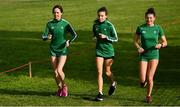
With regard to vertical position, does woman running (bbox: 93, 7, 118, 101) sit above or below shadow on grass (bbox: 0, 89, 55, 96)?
above

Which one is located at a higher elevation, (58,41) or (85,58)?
(58,41)

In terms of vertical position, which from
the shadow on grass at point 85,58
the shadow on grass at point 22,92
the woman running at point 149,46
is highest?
the woman running at point 149,46

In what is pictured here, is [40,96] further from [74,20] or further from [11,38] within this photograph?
[74,20]

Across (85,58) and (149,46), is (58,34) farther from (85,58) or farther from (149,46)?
(85,58)

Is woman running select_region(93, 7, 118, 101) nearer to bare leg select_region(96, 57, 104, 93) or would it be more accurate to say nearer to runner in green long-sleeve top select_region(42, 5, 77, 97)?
bare leg select_region(96, 57, 104, 93)

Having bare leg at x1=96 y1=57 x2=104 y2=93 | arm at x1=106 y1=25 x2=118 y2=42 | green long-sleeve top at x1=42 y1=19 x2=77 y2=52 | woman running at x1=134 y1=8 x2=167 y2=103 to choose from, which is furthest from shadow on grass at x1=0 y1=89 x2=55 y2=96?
woman running at x1=134 y1=8 x2=167 y2=103

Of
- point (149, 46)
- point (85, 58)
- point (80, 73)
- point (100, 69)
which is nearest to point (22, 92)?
point (100, 69)

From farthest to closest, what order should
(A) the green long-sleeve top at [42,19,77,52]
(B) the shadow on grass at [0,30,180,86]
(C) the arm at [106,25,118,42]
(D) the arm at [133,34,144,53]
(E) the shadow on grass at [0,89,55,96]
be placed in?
1. (B) the shadow on grass at [0,30,180,86]
2. (E) the shadow on grass at [0,89,55,96]
3. (A) the green long-sleeve top at [42,19,77,52]
4. (C) the arm at [106,25,118,42]
5. (D) the arm at [133,34,144,53]

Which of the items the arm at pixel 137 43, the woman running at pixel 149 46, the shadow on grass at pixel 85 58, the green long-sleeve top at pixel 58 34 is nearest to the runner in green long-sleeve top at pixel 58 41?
the green long-sleeve top at pixel 58 34

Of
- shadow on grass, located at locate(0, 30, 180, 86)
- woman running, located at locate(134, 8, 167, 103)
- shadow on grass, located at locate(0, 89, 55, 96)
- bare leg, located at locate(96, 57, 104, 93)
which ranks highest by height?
woman running, located at locate(134, 8, 167, 103)

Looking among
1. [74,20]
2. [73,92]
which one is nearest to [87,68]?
[73,92]

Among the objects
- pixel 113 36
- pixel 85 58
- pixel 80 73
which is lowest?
pixel 85 58

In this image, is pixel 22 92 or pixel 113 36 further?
pixel 22 92

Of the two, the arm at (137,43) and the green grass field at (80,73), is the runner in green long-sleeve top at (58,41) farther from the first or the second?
the arm at (137,43)
